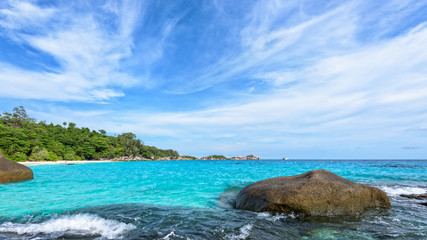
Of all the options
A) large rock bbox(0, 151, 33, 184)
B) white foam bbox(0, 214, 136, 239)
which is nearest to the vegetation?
large rock bbox(0, 151, 33, 184)

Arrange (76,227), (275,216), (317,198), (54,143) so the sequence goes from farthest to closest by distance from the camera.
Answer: (54,143) < (317,198) < (275,216) < (76,227)

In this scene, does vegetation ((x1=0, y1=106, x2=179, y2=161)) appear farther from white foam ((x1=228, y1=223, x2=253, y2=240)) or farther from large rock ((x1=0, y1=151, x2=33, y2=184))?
white foam ((x1=228, y1=223, x2=253, y2=240))

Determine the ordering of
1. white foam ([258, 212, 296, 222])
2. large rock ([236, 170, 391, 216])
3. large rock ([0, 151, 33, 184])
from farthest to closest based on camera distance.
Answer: large rock ([0, 151, 33, 184]), large rock ([236, 170, 391, 216]), white foam ([258, 212, 296, 222])

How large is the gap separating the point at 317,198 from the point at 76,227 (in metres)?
8.32

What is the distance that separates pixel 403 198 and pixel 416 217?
4.24 metres

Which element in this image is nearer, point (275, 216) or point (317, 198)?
point (275, 216)

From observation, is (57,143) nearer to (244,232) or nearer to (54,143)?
(54,143)

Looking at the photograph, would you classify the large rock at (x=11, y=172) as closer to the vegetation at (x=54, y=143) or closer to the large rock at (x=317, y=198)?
the large rock at (x=317, y=198)

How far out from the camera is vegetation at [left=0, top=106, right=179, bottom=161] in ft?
172

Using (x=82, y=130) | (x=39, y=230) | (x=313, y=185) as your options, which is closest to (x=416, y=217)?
(x=313, y=185)

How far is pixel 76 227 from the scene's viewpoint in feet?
21.5

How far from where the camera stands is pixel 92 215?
26.2ft

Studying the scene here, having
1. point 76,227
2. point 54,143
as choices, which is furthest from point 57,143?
point 76,227

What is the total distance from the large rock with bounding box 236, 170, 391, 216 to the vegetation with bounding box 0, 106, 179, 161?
62356mm
